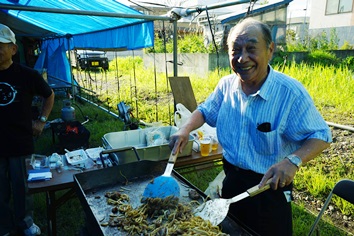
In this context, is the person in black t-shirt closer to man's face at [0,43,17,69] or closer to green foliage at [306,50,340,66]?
man's face at [0,43,17,69]

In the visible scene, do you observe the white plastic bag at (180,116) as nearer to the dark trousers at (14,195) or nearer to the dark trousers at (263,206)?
the dark trousers at (263,206)

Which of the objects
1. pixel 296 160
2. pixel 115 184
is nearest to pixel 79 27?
pixel 115 184

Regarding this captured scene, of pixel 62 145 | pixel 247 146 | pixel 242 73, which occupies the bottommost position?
pixel 62 145

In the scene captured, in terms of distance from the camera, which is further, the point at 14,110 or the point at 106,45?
the point at 106,45

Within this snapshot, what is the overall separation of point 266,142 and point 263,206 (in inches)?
19.7

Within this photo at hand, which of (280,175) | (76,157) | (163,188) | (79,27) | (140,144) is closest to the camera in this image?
(280,175)

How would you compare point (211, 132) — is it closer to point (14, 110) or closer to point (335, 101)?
point (14, 110)

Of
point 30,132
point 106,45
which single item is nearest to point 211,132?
point 30,132

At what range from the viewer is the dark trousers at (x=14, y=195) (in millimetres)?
2980

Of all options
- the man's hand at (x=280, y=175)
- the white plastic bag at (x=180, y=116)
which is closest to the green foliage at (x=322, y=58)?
the white plastic bag at (x=180, y=116)

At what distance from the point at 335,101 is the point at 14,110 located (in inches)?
261

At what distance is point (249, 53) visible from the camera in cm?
188

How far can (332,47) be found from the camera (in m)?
13.5

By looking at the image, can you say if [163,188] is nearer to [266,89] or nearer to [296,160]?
[296,160]
